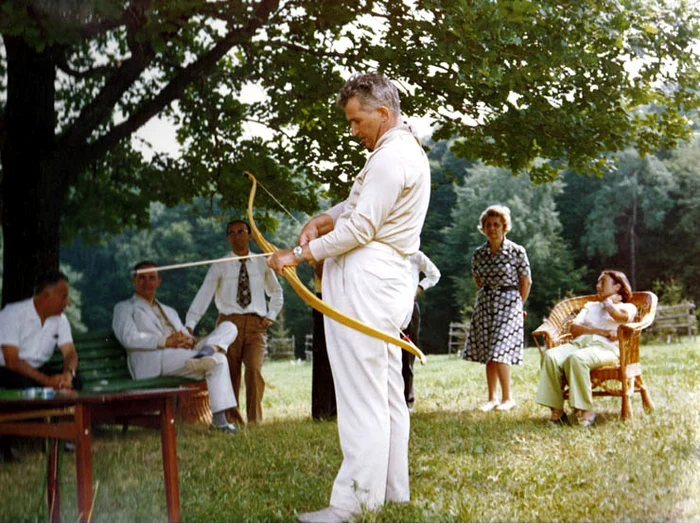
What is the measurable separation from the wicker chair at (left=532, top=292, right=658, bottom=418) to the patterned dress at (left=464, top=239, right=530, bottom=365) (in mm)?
224

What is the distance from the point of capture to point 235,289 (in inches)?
118

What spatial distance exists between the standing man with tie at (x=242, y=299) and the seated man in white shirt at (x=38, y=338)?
40 centimetres

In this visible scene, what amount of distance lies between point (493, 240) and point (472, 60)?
155 cm

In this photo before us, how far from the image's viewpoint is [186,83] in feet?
10.6

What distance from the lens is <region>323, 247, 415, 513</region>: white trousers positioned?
2555 mm

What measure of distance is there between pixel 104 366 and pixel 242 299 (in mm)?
549

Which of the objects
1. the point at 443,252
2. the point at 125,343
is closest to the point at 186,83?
the point at 125,343

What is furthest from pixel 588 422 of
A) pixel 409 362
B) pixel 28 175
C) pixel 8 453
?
pixel 28 175

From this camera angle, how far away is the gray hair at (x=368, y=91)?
2576 mm

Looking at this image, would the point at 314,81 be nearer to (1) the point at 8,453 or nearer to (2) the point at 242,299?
(2) the point at 242,299

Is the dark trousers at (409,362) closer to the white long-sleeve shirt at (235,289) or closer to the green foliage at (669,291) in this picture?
the white long-sleeve shirt at (235,289)

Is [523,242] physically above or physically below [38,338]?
above

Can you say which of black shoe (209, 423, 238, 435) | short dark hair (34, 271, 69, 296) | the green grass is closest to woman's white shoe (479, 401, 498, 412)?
the green grass

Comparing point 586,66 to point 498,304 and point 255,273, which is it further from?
point 255,273
